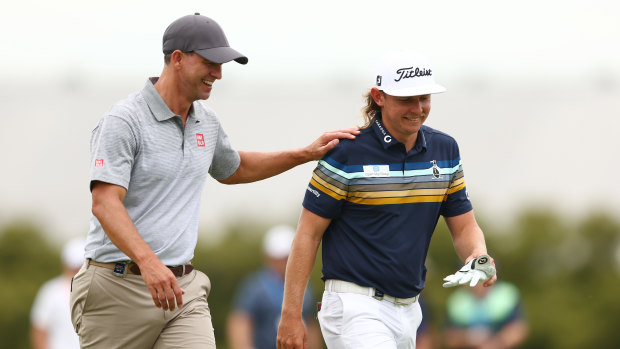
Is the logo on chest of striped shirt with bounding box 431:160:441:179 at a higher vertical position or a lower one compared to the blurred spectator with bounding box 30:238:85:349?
→ higher

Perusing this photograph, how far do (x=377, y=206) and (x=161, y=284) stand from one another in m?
1.50

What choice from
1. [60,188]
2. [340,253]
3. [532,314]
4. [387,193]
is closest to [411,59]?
[387,193]

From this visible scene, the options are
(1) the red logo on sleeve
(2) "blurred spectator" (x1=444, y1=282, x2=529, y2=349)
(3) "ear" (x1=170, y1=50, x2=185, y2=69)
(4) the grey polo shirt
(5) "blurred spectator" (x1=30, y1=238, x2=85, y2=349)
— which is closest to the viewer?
(4) the grey polo shirt

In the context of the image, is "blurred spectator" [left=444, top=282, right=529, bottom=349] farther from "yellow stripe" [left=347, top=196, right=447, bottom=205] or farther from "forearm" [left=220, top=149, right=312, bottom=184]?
"yellow stripe" [left=347, top=196, right=447, bottom=205]

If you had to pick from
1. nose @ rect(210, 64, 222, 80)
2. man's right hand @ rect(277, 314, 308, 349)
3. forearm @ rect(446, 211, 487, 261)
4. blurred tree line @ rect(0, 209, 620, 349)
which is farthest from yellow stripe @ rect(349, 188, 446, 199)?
blurred tree line @ rect(0, 209, 620, 349)

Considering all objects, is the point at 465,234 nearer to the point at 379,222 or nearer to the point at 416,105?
the point at 379,222

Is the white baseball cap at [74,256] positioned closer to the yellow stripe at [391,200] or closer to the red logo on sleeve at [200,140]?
the red logo on sleeve at [200,140]

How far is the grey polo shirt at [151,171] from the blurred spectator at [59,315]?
15.0 ft

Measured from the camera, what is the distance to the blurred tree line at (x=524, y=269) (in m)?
15.9

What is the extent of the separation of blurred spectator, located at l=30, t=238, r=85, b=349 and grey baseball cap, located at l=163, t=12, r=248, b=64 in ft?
15.6

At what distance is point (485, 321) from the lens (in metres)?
12.2

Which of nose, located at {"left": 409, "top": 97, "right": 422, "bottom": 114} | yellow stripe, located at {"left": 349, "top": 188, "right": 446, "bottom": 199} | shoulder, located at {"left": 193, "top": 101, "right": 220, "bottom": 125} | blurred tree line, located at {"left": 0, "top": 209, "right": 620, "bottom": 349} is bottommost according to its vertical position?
blurred tree line, located at {"left": 0, "top": 209, "right": 620, "bottom": 349}

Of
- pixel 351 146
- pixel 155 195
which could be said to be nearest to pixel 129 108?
pixel 155 195

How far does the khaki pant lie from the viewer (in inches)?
256
